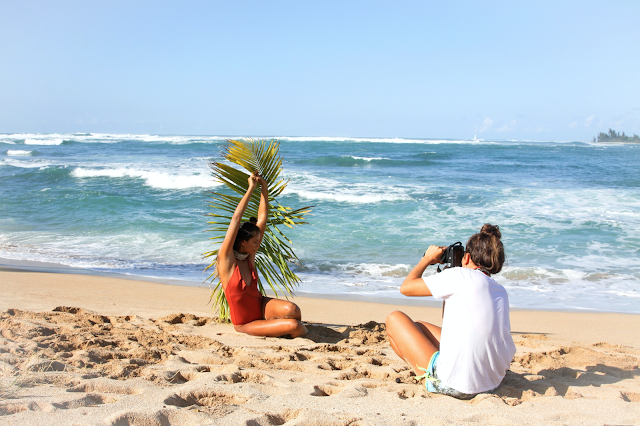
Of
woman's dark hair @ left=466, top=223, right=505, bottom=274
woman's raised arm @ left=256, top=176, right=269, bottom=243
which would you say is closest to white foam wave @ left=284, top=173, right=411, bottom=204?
woman's raised arm @ left=256, top=176, right=269, bottom=243

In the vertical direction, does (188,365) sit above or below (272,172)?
below

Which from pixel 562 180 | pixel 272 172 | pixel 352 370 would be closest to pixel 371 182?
pixel 562 180

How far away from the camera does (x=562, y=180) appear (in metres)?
20.0

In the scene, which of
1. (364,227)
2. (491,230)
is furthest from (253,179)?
(364,227)

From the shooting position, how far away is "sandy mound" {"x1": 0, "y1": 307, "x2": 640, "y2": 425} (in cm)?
217

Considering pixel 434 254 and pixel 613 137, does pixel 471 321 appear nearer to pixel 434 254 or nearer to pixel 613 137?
pixel 434 254

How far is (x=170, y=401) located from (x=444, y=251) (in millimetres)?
1682

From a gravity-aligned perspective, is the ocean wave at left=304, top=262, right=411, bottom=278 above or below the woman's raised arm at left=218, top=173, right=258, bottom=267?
below

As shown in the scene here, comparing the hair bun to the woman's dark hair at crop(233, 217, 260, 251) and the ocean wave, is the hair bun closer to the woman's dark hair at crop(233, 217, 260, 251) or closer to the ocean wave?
the woman's dark hair at crop(233, 217, 260, 251)

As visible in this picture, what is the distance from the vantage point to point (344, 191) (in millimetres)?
15359

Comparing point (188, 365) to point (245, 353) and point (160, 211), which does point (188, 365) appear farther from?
point (160, 211)

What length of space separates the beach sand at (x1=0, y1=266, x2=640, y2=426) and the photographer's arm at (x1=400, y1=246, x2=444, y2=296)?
0.59m

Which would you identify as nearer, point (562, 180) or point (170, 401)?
point (170, 401)

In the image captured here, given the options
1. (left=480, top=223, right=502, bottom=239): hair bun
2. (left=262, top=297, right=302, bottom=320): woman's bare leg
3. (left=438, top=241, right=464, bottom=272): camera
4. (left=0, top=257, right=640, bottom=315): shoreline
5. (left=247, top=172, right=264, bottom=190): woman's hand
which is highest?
(left=247, top=172, right=264, bottom=190): woman's hand
